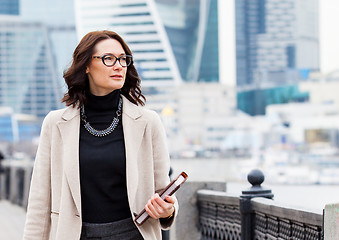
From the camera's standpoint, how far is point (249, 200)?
18.2ft

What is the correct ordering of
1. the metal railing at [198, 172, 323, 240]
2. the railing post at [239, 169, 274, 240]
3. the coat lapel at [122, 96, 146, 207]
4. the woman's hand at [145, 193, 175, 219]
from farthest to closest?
the railing post at [239, 169, 274, 240] → the metal railing at [198, 172, 323, 240] → the coat lapel at [122, 96, 146, 207] → the woman's hand at [145, 193, 175, 219]

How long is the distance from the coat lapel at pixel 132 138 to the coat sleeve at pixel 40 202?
36cm

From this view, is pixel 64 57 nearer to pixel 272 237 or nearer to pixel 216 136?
pixel 216 136

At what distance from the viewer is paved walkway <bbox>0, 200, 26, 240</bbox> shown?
1186cm

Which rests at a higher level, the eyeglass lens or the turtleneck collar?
the eyeglass lens

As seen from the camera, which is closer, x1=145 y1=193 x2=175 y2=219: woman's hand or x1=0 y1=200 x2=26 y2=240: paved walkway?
x1=145 y1=193 x2=175 y2=219: woman's hand

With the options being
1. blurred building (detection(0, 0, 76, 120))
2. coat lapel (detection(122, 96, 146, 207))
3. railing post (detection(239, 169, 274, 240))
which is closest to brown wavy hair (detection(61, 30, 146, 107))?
coat lapel (detection(122, 96, 146, 207))

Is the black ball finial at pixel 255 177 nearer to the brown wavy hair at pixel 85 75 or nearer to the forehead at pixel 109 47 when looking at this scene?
the brown wavy hair at pixel 85 75

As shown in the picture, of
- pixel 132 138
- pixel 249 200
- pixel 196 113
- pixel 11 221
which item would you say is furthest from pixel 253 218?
pixel 196 113

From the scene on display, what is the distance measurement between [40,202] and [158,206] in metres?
0.54

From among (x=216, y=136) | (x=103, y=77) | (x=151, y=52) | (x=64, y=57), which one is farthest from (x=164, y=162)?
(x=64, y=57)

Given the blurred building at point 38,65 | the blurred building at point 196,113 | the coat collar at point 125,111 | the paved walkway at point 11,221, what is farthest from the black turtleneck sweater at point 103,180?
the blurred building at point 38,65

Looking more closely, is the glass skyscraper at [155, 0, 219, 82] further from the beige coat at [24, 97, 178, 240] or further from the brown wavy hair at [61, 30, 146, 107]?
the beige coat at [24, 97, 178, 240]

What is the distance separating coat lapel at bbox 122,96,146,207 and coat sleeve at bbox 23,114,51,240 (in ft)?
1.17
